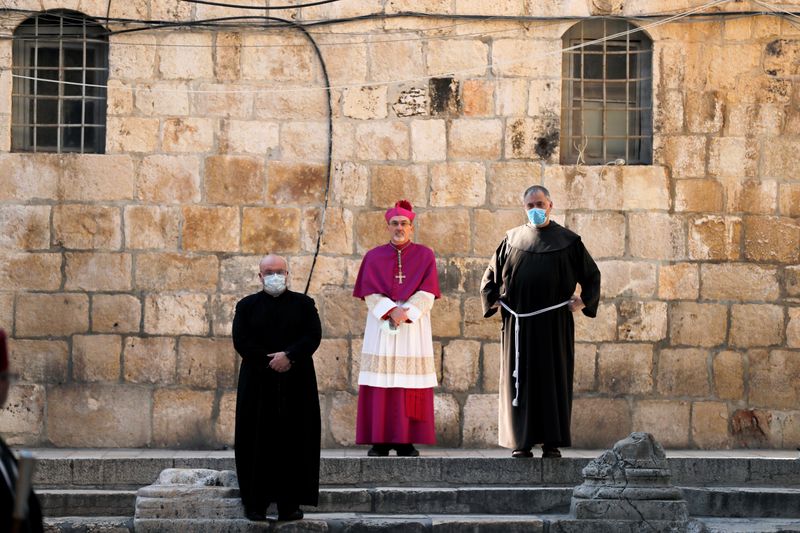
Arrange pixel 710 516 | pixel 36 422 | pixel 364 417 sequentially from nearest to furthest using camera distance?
pixel 710 516
pixel 364 417
pixel 36 422

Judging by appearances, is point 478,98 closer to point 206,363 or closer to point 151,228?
point 151,228

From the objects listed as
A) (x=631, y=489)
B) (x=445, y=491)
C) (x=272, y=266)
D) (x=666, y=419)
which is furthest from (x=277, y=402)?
(x=666, y=419)

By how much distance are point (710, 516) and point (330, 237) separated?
370 cm

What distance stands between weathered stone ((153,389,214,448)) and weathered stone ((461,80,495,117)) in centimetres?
304

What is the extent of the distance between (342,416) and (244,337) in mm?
2677

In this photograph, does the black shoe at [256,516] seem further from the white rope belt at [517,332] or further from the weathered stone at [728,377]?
the weathered stone at [728,377]

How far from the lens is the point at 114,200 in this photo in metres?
11.0

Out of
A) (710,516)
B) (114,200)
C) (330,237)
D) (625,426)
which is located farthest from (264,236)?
(710,516)

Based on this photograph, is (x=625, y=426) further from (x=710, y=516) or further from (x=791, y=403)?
(x=710, y=516)

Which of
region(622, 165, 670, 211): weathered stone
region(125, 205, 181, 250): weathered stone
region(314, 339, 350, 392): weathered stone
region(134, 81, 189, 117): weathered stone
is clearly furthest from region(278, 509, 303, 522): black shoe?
region(622, 165, 670, 211): weathered stone

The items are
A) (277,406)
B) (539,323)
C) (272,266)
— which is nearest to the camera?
(277,406)

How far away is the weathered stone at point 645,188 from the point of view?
36.7 feet

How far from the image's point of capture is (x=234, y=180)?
11.1 m

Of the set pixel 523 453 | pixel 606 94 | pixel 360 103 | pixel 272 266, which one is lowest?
pixel 523 453
